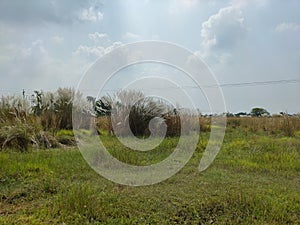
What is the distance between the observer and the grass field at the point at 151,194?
3.13 m

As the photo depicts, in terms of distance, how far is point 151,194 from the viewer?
3773mm

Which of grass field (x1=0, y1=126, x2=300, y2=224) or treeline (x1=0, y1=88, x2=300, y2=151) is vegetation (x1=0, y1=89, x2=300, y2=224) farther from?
treeline (x1=0, y1=88, x2=300, y2=151)

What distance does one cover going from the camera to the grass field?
10.3 feet

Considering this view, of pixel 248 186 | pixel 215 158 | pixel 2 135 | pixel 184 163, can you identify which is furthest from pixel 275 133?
pixel 2 135

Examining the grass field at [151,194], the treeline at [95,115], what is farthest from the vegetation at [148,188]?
the treeline at [95,115]

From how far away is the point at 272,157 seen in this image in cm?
586

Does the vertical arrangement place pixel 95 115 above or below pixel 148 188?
above

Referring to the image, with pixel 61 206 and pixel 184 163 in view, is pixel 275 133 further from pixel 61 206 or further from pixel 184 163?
pixel 61 206

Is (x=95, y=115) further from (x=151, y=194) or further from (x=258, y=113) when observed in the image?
(x=258, y=113)

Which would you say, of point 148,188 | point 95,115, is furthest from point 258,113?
point 148,188

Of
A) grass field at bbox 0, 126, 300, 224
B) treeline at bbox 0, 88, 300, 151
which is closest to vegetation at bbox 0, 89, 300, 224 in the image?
grass field at bbox 0, 126, 300, 224

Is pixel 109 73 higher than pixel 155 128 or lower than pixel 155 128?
higher

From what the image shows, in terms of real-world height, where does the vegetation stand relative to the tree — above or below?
below

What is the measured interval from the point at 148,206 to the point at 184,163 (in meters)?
2.21
